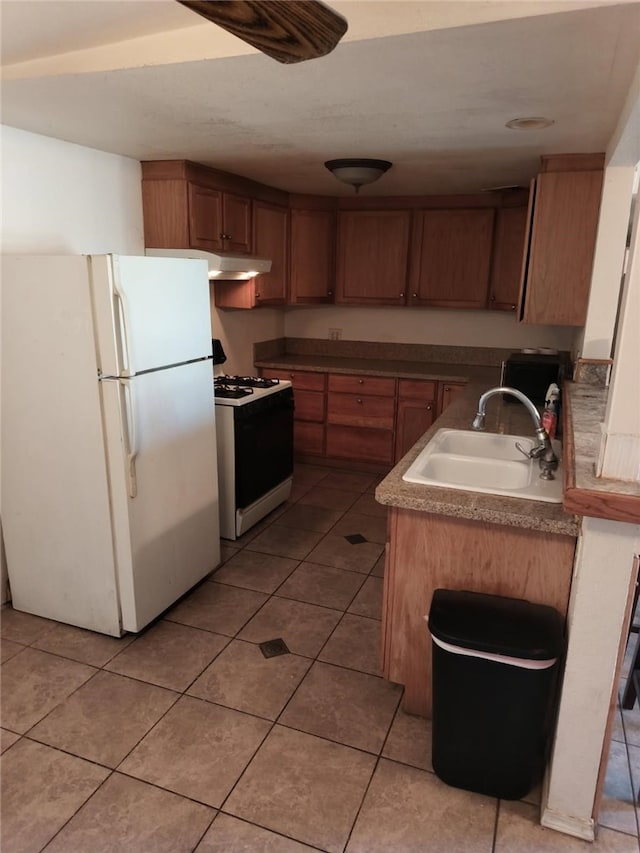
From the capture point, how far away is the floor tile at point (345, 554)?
322 cm

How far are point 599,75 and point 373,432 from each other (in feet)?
10.1

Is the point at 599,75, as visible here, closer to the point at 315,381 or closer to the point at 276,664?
the point at 276,664

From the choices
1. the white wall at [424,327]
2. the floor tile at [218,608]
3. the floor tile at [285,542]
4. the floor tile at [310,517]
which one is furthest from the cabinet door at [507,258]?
the floor tile at [218,608]

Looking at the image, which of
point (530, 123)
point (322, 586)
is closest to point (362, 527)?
point (322, 586)

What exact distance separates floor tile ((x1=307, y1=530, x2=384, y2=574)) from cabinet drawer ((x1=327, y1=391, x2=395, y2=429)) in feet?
4.09

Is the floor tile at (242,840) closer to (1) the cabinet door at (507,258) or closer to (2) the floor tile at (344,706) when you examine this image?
(2) the floor tile at (344,706)

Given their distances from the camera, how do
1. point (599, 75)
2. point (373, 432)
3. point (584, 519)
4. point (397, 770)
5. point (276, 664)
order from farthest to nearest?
point (373, 432), point (276, 664), point (397, 770), point (599, 75), point (584, 519)

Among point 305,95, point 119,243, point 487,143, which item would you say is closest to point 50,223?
point 119,243

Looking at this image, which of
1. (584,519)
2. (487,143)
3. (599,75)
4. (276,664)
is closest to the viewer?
(584,519)

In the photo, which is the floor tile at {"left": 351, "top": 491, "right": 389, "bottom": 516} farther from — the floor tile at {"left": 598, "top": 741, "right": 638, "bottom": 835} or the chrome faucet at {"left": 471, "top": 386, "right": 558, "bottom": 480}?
the floor tile at {"left": 598, "top": 741, "right": 638, "bottom": 835}

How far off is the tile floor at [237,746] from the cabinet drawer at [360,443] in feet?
5.91

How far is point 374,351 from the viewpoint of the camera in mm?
5086

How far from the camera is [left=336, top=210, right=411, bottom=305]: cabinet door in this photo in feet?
15.0

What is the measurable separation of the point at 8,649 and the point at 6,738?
0.55 meters
